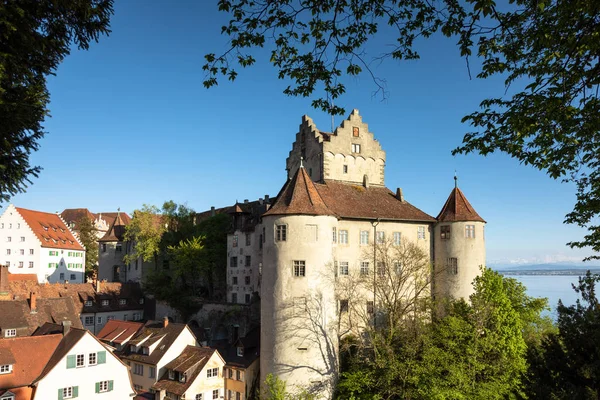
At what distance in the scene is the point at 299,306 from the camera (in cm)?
2844

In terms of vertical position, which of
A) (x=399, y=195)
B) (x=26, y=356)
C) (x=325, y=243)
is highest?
(x=399, y=195)

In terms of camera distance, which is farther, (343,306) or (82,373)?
(343,306)

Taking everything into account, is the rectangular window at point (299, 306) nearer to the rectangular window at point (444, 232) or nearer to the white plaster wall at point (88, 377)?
the white plaster wall at point (88, 377)

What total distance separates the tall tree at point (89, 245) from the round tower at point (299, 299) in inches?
2178

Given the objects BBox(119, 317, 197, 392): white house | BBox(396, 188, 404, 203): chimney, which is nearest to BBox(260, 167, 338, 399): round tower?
BBox(396, 188, 404, 203): chimney

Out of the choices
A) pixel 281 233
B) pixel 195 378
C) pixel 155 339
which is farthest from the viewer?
pixel 155 339

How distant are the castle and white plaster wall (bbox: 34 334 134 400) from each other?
9788 mm

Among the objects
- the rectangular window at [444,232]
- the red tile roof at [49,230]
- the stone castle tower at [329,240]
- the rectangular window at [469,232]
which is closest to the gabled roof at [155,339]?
the stone castle tower at [329,240]

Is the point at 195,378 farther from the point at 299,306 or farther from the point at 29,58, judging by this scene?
the point at 29,58

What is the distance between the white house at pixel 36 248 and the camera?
63.4m

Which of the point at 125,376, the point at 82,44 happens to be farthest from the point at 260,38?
the point at 125,376

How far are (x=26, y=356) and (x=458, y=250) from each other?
29.5m

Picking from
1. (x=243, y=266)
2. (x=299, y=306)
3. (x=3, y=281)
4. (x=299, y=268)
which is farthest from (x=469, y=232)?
(x=3, y=281)

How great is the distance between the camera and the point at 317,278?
28891 mm
